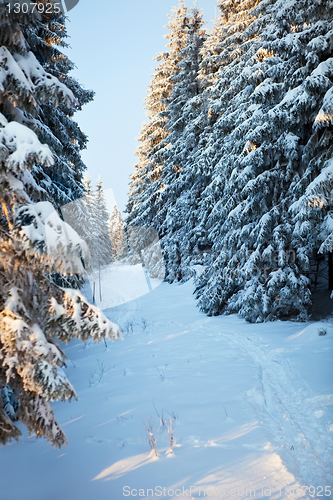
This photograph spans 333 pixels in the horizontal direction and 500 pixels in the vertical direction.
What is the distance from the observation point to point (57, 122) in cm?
976

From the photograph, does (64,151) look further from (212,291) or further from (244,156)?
(212,291)

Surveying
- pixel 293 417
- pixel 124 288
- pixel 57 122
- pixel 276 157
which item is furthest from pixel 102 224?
pixel 293 417

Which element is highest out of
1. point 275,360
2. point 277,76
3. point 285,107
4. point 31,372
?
point 277,76

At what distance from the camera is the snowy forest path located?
3.64 metres

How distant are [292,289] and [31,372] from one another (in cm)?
814

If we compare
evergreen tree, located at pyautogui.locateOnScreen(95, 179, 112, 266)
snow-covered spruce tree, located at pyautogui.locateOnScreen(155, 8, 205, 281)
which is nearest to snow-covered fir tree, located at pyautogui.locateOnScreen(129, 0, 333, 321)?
snow-covered spruce tree, located at pyautogui.locateOnScreen(155, 8, 205, 281)

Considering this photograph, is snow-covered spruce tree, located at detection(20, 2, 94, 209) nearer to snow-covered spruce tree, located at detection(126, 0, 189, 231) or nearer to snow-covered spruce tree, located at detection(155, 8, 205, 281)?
snow-covered spruce tree, located at detection(155, 8, 205, 281)

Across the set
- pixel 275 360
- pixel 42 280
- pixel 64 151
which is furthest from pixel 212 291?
pixel 42 280

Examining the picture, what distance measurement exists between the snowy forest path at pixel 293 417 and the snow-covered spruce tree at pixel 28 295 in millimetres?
3073

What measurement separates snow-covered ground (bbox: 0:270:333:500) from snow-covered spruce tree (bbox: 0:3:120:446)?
0.98 meters

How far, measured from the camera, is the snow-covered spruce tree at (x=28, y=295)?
10.4 feet

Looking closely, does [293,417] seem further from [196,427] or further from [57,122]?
[57,122]

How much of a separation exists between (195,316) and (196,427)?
8158 millimetres

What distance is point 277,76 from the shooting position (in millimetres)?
9391
